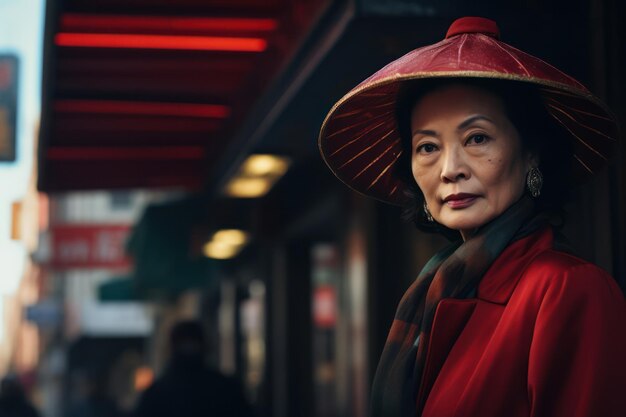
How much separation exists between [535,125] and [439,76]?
0.28 m

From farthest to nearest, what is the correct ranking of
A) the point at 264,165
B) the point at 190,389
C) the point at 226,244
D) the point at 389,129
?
the point at 226,244 < the point at 264,165 < the point at 190,389 < the point at 389,129

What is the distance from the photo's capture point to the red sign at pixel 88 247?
18250 millimetres

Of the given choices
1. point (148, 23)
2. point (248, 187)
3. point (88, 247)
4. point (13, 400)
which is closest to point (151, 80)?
point (148, 23)

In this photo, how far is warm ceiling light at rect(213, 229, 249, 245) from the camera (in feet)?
36.8

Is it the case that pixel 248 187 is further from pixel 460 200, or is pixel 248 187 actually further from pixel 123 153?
pixel 460 200

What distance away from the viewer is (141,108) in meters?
8.29

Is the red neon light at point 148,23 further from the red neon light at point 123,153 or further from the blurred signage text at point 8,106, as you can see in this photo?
the blurred signage text at point 8,106

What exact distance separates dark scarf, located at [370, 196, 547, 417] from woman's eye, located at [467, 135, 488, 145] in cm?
15

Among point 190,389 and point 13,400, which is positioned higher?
point 190,389

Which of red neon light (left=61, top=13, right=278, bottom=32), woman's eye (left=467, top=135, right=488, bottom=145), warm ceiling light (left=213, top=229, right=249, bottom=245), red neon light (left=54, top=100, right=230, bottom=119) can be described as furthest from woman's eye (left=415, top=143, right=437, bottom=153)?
warm ceiling light (left=213, top=229, right=249, bottom=245)

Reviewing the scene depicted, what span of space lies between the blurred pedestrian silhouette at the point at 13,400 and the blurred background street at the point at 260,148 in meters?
0.04

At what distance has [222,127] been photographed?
909 cm

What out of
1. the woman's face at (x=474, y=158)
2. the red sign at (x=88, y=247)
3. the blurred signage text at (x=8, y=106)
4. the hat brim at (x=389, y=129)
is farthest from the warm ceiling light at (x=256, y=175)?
the red sign at (x=88, y=247)

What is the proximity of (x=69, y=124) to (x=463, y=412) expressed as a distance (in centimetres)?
657
